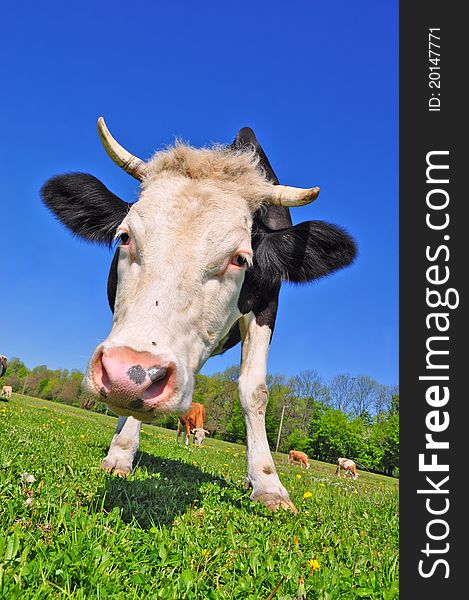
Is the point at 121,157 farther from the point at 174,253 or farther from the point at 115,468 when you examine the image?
the point at 115,468

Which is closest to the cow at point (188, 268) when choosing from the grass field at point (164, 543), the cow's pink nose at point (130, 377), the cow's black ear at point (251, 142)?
the cow's pink nose at point (130, 377)

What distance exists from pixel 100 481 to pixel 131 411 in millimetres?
1561

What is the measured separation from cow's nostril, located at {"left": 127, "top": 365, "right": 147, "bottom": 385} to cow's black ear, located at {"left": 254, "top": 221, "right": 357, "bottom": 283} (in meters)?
2.98

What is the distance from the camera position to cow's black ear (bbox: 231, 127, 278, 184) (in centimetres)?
754

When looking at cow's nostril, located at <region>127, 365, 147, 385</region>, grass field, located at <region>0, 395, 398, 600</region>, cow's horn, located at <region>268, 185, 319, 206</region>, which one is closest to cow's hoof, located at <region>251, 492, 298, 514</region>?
grass field, located at <region>0, 395, 398, 600</region>

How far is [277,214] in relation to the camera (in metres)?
6.43

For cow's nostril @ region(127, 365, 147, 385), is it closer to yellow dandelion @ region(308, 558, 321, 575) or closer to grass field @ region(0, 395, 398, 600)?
grass field @ region(0, 395, 398, 600)

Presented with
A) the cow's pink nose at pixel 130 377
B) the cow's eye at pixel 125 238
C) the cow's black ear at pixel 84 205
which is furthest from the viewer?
the cow's black ear at pixel 84 205

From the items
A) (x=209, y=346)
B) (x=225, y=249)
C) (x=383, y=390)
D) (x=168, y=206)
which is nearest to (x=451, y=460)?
(x=209, y=346)

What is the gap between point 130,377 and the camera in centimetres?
262

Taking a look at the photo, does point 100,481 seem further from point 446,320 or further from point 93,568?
point 446,320

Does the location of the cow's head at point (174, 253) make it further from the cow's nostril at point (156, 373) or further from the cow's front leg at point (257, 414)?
the cow's front leg at point (257, 414)

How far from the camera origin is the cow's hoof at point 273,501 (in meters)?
4.62

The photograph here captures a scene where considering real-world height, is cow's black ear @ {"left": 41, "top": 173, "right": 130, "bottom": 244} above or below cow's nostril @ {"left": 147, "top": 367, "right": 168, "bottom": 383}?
above
